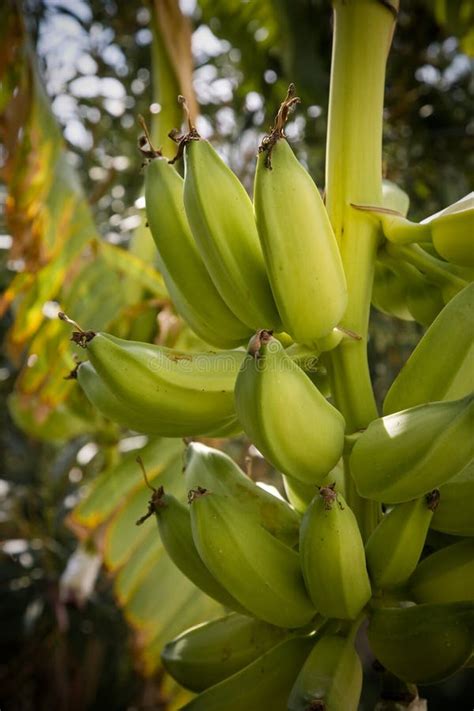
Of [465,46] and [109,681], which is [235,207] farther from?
[109,681]

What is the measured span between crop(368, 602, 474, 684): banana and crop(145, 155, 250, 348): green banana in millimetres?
272

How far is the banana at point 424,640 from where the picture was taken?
0.53 metres

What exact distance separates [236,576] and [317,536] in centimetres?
8

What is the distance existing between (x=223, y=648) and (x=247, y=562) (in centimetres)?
15

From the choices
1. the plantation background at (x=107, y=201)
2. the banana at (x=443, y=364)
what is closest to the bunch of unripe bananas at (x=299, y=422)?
the banana at (x=443, y=364)

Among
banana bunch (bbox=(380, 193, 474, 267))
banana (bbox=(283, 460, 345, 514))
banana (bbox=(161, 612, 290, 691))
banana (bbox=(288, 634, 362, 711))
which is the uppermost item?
banana bunch (bbox=(380, 193, 474, 267))

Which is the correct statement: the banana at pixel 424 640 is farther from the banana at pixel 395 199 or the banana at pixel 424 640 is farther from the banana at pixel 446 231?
the banana at pixel 395 199

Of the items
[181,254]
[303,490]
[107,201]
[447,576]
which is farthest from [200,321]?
[107,201]

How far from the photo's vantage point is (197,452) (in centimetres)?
69

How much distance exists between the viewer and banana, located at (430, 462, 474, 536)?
55 cm

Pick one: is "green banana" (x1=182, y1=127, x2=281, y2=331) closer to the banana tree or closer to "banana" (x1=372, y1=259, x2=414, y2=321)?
the banana tree

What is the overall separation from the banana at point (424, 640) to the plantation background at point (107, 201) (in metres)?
0.50

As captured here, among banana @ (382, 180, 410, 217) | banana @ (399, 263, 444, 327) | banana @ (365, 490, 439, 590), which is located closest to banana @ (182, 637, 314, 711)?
banana @ (365, 490, 439, 590)

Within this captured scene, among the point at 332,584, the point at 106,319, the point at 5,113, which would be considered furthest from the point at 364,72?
the point at 5,113
